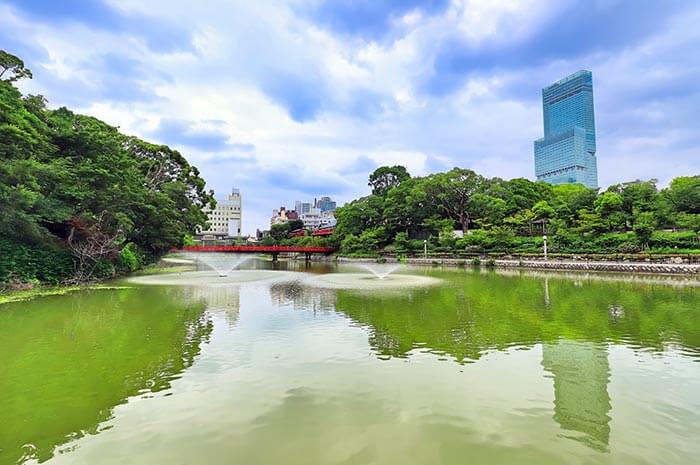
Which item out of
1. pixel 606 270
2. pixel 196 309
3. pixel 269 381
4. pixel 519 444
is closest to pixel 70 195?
pixel 196 309

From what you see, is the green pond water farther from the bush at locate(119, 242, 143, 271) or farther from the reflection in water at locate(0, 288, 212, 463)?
the bush at locate(119, 242, 143, 271)

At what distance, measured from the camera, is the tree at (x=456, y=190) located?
47312 millimetres

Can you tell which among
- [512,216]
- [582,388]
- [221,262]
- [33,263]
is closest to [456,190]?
[512,216]

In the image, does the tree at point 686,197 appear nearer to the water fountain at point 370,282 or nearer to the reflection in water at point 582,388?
the water fountain at point 370,282

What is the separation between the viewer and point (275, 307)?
1303 cm

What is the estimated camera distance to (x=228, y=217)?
117125 mm

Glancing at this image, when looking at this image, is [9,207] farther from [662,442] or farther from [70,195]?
[662,442]

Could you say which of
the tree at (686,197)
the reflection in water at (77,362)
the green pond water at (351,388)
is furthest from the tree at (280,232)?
the green pond water at (351,388)

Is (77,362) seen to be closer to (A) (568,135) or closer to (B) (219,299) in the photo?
(B) (219,299)

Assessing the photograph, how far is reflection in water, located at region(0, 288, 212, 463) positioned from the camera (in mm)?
4418

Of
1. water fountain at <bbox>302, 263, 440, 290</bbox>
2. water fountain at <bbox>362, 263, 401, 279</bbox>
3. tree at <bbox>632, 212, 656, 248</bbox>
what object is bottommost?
water fountain at <bbox>302, 263, 440, 290</bbox>

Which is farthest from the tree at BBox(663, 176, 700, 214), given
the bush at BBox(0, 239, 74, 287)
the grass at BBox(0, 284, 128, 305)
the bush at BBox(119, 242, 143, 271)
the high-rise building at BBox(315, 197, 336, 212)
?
the high-rise building at BBox(315, 197, 336, 212)

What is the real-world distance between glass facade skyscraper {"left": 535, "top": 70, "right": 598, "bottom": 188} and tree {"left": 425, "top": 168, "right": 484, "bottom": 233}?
323ft

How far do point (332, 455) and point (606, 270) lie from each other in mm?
29399
